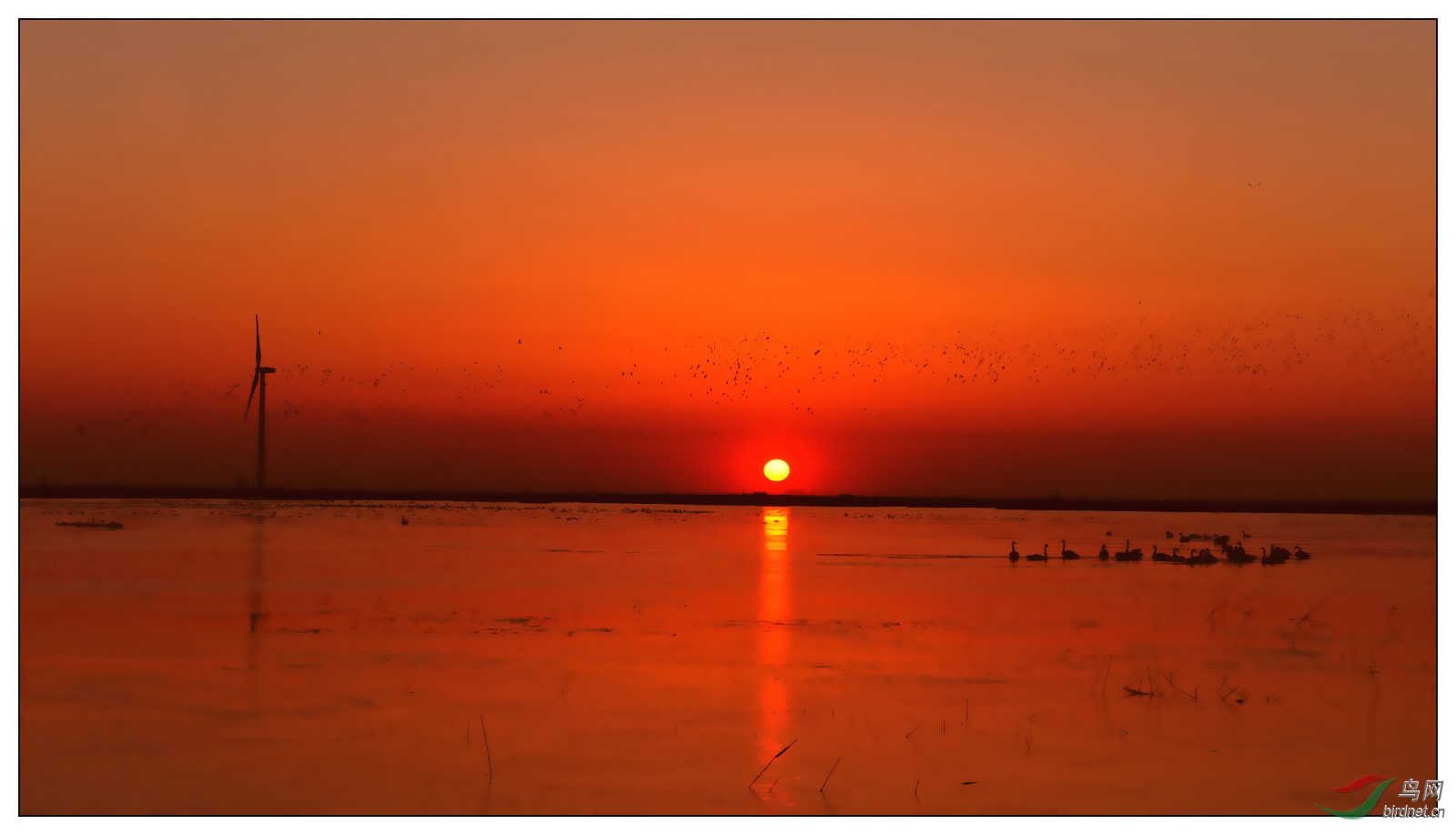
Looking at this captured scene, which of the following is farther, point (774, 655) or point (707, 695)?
point (774, 655)

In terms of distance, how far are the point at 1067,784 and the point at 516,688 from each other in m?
11.3

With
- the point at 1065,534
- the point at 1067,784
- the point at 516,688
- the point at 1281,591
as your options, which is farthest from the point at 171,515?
the point at 1067,784

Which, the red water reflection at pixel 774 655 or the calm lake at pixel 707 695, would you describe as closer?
the calm lake at pixel 707 695

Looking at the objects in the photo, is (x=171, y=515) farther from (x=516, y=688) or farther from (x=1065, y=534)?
(x=516, y=688)

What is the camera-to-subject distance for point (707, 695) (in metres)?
26.4

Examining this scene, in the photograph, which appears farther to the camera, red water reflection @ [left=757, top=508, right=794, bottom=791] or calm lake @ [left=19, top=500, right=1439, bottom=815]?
red water reflection @ [left=757, top=508, right=794, bottom=791]

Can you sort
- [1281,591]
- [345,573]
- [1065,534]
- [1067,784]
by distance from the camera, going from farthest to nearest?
[1065,534]
[345,573]
[1281,591]
[1067,784]

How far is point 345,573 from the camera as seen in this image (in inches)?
2277

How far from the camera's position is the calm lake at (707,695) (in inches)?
757

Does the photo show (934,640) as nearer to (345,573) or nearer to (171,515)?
(345,573)

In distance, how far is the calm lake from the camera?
63.1 ft
